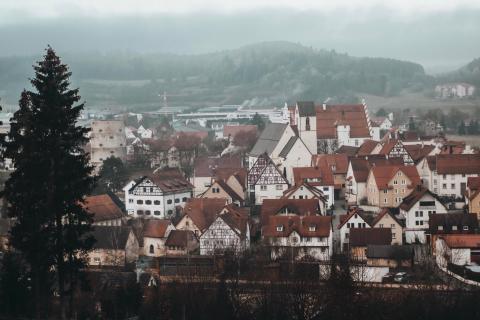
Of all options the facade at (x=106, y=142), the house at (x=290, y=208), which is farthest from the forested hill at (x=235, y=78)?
the house at (x=290, y=208)

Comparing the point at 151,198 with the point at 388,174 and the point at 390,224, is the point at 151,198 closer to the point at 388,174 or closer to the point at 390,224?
the point at 388,174

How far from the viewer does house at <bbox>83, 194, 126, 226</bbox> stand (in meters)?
24.6

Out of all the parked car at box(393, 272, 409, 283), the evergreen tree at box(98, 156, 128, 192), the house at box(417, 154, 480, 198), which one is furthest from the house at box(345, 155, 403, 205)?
the parked car at box(393, 272, 409, 283)

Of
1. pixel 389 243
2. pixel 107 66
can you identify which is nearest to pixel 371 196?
pixel 389 243

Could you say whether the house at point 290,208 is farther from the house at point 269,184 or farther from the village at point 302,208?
the house at point 269,184

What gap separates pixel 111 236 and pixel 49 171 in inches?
398

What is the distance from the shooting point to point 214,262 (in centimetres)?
1881

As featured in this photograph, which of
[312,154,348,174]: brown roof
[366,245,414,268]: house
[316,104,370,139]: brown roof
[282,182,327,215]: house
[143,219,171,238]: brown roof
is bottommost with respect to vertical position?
[366,245,414,268]: house

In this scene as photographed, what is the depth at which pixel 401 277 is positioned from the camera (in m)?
18.4

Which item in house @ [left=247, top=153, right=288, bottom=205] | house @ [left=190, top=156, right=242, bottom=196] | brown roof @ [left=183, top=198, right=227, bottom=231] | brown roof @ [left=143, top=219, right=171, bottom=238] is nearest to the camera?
brown roof @ [left=143, top=219, right=171, bottom=238]

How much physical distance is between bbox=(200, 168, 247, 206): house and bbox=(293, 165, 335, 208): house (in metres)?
1.56

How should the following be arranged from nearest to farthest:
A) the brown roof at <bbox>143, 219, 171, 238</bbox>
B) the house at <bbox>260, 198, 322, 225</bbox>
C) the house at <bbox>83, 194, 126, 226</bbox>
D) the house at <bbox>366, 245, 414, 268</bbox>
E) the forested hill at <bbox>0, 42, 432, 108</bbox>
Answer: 1. the house at <bbox>366, 245, 414, 268</bbox>
2. the brown roof at <bbox>143, 219, 171, 238</bbox>
3. the house at <bbox>260, 198, 322, 225</bbox>
4. the house at <bbox>83, 194, 126, 226</bbox>
5. the forested hill at <bbox>0, 42, 432, 108</bbox>

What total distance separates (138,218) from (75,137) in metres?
14.1

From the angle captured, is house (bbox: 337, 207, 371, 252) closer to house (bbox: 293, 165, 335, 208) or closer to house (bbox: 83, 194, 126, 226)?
house (bbox: 293, 165, 335, 208)
